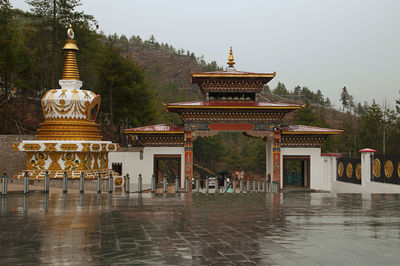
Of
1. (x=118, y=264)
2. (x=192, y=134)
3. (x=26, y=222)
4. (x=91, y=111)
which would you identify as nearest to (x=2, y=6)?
(x=91, y=111)

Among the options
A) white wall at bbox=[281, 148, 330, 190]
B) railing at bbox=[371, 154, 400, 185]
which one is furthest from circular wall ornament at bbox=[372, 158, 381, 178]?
white wall at bbox=[281, 148, 330, 190]

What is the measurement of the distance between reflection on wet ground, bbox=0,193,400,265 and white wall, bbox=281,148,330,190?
14.8 meters

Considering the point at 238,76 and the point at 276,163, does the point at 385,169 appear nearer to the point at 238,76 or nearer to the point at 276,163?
the point at 276,163

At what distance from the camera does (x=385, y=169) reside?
2109 centimetres

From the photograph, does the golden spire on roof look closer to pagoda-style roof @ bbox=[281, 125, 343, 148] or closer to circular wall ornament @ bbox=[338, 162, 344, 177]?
pagoda-style roof @ bbox=[281, 125, 343, 148]

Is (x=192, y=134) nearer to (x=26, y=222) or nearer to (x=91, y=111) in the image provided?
(x=91, y=111)

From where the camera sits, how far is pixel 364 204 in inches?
591

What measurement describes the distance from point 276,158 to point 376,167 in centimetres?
726

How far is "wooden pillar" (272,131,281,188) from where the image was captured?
2792cm

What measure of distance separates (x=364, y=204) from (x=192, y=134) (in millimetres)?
14819

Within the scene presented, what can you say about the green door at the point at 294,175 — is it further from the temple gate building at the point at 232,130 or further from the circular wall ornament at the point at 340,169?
the circular wall ornament at the point at 340,169

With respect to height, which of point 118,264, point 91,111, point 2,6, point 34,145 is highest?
point 2,6

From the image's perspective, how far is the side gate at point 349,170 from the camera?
24.3m

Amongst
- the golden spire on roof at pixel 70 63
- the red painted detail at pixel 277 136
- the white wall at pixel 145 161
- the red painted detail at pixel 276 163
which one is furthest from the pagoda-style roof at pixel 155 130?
the red painted detail at pixel 276 163
